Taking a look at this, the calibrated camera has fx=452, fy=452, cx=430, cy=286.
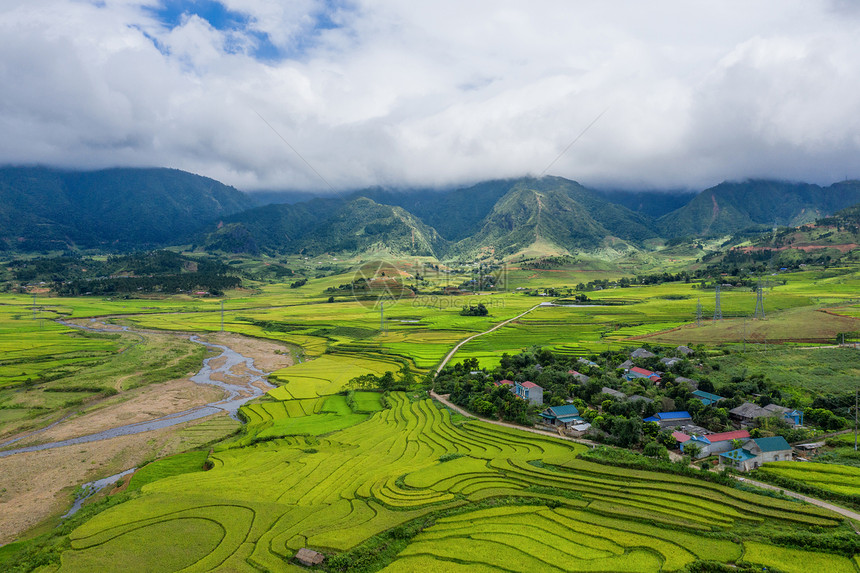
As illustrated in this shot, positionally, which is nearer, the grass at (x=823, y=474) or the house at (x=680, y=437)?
the grass at (x=823, y=474)

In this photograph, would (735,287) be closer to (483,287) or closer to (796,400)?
(483,287)

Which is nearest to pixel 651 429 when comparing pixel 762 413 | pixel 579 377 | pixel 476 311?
pixel 762 413

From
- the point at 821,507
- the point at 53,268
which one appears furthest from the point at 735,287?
the point at 53,268

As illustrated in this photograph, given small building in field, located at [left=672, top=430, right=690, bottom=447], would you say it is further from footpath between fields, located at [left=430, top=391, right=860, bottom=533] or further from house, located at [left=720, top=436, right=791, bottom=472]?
footpath between fields, located at [left=430, top=391, right=860, bottom=533]

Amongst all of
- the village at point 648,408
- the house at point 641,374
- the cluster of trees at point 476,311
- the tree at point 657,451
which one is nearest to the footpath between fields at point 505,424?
the village at point 648,408

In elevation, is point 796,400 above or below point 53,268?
below

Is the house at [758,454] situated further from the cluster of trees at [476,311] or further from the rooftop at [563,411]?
the cluster of trees at [476,311]
